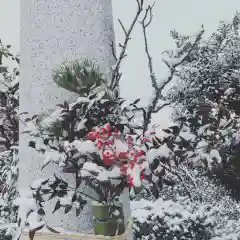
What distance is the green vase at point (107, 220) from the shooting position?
2.38m

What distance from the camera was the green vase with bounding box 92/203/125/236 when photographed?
2385 millimetres

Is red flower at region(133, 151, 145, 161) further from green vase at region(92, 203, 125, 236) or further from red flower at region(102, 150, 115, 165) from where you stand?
green vase at region(92, 203, 125, 236)

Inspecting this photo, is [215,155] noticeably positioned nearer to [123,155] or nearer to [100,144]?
[123,155]

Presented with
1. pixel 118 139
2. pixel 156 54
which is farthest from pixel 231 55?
pixel 118 139

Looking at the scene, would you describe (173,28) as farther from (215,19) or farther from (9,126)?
(9,126)

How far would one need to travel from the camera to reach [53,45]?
2828 millimetres

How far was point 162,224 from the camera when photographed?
3.90 meters

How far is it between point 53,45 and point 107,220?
122cm

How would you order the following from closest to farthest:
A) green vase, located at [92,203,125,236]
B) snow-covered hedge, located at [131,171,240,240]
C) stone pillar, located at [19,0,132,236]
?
green vase, located at [92,203,125,236], stone pillar, located at [19,0,132,236], snow-covered hedge, located at [131,171,240,240]

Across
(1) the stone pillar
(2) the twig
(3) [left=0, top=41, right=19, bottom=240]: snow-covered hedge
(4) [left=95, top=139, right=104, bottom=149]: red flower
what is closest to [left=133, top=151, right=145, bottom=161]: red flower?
(4) [left=95, top=139, right=104, bottom=149]: red flower

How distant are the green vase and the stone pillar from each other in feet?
1.32

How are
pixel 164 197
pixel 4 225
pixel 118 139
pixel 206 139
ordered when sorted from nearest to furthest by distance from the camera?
pixel 118 139
pixel 206 139
pixel 4 225
pixel 164 197

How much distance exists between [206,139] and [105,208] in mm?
727

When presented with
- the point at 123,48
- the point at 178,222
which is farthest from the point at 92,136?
the point at 178,222
